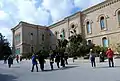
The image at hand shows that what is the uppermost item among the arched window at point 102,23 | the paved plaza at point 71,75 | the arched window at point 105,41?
the arched window at point 102,23

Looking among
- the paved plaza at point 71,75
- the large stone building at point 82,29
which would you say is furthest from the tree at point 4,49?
the paved plaza at point 71,75

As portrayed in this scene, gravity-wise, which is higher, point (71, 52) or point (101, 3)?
point (101, 3)

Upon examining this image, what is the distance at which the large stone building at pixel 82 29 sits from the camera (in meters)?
35.0

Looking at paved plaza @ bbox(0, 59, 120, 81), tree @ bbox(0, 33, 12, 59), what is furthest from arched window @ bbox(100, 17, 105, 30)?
tree @ bbox(0, 33, 12, 59)

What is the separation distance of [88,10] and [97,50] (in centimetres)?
1215

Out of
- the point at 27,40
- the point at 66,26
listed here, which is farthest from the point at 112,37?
the point at 27,40

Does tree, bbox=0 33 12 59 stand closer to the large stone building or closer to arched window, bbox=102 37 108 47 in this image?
the large stone building

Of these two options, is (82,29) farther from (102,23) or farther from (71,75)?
(71,75)

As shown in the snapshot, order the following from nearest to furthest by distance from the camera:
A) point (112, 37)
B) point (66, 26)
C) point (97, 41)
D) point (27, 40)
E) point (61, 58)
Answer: point (61, 58) < point (112, 37) < point (97, 41) < point (66, 26) < point (27, 40)

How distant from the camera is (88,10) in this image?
39938 mm

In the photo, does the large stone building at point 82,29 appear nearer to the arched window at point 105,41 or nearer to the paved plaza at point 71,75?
the arched window at point 105,41

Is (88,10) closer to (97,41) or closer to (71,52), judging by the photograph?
(97,41)

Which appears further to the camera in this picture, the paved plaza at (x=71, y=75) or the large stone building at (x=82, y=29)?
the large stone building at (x=82, y=29)

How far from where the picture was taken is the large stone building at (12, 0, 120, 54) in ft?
115
